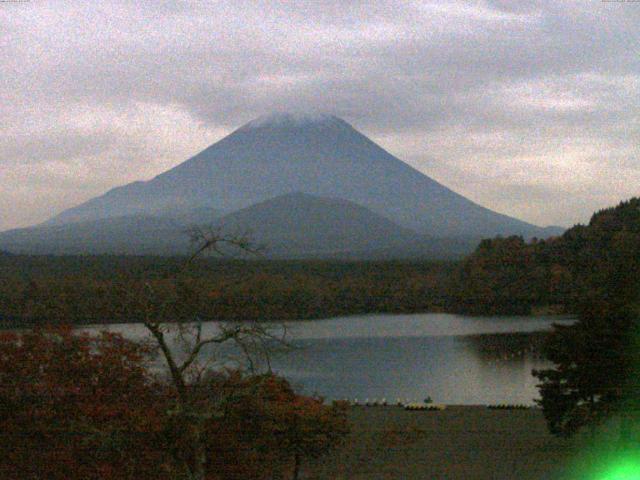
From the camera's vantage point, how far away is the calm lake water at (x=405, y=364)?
53.5 feet

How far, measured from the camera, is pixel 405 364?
20.6 m

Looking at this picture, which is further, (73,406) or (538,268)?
(538,268)

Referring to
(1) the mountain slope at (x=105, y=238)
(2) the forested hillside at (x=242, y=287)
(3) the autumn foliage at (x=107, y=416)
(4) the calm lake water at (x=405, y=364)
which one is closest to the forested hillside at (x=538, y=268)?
(2) the forested hillside at (x=242, y=287)

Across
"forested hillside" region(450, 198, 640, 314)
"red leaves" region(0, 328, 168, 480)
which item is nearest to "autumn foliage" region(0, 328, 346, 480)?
"red leaves" region(0, 328, 168, 480)

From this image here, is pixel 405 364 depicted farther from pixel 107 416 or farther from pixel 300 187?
pixel 300 187

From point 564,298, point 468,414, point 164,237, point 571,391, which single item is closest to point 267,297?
point 564,298

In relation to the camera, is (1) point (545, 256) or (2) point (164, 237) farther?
(2) point (164, 237)

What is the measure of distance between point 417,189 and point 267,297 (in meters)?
74.1

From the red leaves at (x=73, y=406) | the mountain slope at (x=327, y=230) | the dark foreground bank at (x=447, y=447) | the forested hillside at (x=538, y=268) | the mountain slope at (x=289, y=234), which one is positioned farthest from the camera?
the mountain slope at (x=327, y=230)

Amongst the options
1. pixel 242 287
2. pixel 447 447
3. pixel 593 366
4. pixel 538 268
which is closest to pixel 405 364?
pixel 242 287

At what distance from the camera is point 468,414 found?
40.9 ft

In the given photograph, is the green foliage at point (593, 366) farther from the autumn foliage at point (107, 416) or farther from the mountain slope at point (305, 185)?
the mountain slope at point (305, 185)

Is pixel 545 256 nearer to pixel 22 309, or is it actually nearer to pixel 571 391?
pixel 22 309

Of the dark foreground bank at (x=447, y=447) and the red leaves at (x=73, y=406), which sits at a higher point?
the red leaves at (x=73, y=406)
